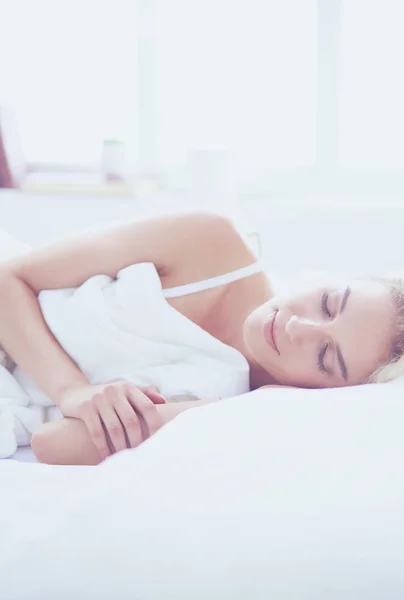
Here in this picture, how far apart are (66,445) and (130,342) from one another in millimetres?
A: 292

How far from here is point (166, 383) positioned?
4.27 ft

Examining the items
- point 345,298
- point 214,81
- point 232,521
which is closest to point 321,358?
A: point 345,298

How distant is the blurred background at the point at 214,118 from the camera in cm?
259

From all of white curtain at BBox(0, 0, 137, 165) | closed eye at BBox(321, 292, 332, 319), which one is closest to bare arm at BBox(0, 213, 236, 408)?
closed eye at BBox(321, 292, 332, 319)

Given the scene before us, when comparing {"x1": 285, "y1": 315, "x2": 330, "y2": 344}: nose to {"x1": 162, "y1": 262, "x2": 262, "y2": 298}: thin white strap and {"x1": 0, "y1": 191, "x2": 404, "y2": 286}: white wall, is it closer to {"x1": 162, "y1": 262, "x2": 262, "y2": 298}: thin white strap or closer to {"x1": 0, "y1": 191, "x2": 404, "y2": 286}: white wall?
{"x1": 162, "y1": 262, "x2": 262, "y2": 298}: thin white strap

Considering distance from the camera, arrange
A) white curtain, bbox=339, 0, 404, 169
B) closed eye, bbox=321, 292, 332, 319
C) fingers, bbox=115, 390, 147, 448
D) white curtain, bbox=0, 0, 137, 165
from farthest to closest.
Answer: white curtain, bbox=0, 0, 137, 165 → white curtain, bbox=339, 0, 404, 169 → closed eye, bbox=321, 292, 332, 319 → fingers, bbox=115, 390, 147, 448

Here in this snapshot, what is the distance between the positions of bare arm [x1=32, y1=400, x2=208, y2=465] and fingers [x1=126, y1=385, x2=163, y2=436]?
20mm

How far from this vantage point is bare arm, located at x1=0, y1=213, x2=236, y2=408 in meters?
1.36

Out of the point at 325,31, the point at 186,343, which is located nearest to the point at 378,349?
the point at 186,343

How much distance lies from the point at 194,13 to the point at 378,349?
2.13m

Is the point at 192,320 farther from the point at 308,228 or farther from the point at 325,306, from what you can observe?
the point at 308,228

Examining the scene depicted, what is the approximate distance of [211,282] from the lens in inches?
59.5

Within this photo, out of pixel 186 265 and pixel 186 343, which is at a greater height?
pixel 186 265

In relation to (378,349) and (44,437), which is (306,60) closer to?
(378,349)
